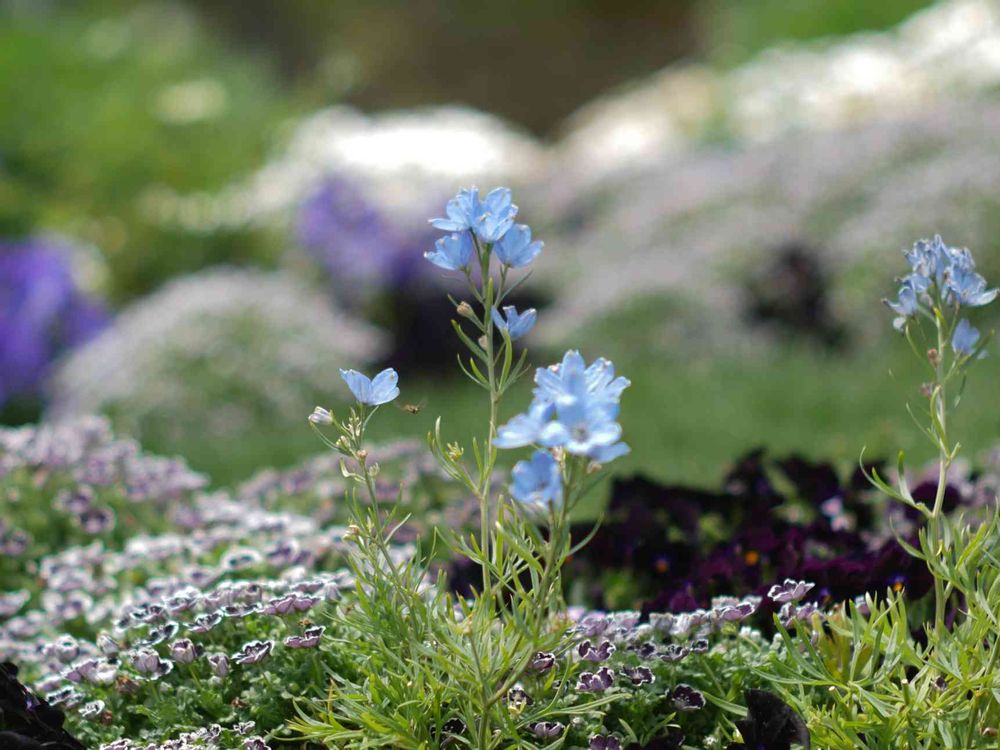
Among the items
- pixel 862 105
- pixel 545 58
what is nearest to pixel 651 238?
pixel 862 105

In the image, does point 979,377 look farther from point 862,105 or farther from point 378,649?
point 862,105

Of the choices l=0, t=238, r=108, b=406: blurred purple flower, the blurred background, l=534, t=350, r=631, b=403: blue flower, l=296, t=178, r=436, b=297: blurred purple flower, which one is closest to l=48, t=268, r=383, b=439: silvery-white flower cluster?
the blurred background

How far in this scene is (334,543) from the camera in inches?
95.1

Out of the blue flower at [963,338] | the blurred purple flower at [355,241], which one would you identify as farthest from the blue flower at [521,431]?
the blurred purple flower at [355,241]

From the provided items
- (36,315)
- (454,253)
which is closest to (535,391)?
(454,253)

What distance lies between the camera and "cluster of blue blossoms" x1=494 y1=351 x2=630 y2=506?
1.24 meters

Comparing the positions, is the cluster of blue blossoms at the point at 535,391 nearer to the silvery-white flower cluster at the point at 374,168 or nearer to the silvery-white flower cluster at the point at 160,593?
the silvery-white flower cluster at the point at 160,593

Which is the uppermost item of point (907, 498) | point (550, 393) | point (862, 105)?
point (862, 105)

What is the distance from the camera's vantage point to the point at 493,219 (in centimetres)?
147

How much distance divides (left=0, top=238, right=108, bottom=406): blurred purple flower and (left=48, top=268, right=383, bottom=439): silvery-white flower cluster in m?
0.18

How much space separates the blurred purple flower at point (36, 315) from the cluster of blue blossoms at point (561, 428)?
4777mm

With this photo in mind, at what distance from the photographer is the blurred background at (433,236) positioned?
4.84 meters

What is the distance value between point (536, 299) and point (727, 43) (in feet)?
23.7

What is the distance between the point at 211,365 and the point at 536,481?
14.2ft
